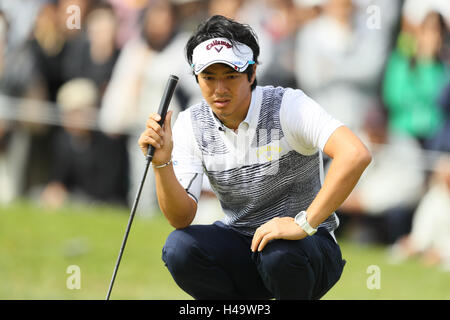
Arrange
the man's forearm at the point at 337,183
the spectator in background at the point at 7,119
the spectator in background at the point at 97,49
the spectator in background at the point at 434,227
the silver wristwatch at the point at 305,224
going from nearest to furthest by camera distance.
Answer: the man's forearm at the point at 337,183 < the silver wristwatch at the point at 305,224 < the spectator in background at the point at 434,227 < the spectator in background at the point at 97,49 < the spectator in background at the point at 7,119

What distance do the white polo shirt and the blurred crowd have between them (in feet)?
13.2

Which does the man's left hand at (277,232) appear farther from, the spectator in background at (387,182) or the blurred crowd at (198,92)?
the spectator in background at (387,182)

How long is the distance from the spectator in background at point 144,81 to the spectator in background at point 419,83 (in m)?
1.99

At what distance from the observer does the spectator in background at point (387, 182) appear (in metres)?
8.62

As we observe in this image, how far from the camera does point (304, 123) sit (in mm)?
4113

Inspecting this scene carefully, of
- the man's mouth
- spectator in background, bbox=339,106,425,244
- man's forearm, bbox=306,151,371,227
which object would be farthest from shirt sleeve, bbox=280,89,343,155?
spectator in background, bbox=339,106,425,244

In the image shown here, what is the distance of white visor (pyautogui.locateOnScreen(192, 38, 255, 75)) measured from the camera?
4.07 m

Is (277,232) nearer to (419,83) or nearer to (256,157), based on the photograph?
(256,157)

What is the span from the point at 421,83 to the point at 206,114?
14.8 ft

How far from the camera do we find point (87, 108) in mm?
9734

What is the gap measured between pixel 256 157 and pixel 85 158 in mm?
5616

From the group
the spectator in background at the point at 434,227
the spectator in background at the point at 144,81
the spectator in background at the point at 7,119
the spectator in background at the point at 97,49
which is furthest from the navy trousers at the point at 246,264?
the spectator in background at the point at 7,119
